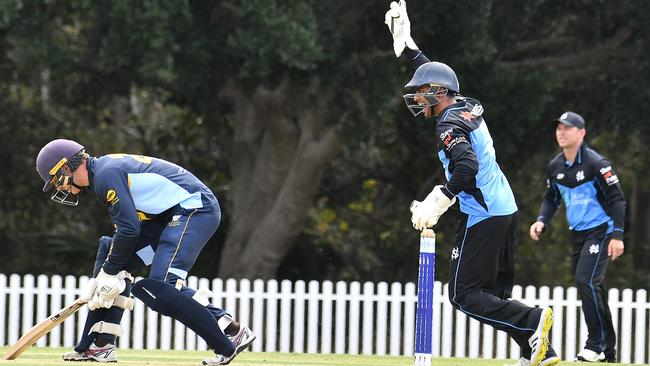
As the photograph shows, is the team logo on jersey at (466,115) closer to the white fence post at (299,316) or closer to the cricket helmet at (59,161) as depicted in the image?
the cricket helmet at (59,161)

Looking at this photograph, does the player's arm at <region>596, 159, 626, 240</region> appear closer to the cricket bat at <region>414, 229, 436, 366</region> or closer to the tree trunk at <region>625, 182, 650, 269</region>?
the cricket bat at <region>414, 229, 436, 366</region>

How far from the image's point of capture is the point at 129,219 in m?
7.72

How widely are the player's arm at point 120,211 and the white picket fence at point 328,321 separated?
20.4 ft

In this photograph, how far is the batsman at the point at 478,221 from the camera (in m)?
7.76

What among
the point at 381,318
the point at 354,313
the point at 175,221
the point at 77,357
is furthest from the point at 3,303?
the point at 175,221

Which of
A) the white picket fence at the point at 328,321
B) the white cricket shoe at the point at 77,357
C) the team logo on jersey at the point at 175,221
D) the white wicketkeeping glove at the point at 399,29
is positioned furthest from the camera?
the white picket fence at the point at 328,321

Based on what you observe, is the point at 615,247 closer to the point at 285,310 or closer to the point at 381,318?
the point at 381,318

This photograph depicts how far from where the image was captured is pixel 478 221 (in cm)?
792

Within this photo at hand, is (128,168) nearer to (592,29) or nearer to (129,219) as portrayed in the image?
(129,219)

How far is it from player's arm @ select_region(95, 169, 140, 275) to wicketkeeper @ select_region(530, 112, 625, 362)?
426cm

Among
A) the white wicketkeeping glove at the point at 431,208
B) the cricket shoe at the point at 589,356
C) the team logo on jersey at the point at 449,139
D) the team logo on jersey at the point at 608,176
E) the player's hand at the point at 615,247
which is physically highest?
the team logo on jersey at the point at 449,139

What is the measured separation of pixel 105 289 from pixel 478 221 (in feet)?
7.71

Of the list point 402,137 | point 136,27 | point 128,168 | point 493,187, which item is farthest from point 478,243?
point 402,137

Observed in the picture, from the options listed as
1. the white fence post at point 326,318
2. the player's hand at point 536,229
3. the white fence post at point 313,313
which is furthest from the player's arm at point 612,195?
the white fence post at point 313,313
